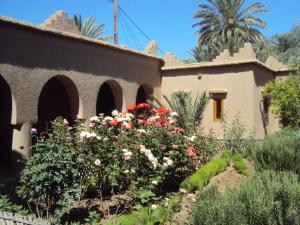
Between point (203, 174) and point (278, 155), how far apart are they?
173cm

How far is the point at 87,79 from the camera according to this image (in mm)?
11648

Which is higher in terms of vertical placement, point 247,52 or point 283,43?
point 283,43

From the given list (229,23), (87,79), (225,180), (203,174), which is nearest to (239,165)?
(225,180)

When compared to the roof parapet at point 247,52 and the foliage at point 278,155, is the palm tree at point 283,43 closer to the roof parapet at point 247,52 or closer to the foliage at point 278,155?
the roof parapet at point 247,52

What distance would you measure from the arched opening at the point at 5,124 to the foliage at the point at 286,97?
361 inches

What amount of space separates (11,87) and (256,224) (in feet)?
22.0

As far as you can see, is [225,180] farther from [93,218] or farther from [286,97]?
[286,97]

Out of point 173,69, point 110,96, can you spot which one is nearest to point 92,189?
point 110,96

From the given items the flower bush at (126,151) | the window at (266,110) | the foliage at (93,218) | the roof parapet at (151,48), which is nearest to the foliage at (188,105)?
the roof parapet at (151,48)

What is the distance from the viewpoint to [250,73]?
1367 cm

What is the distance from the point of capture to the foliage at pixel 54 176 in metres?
5.65

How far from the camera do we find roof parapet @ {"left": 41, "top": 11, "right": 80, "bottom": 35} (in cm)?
1123

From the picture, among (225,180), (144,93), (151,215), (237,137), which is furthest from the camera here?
(144,93)

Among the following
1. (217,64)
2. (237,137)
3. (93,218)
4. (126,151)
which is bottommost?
(93,218)
